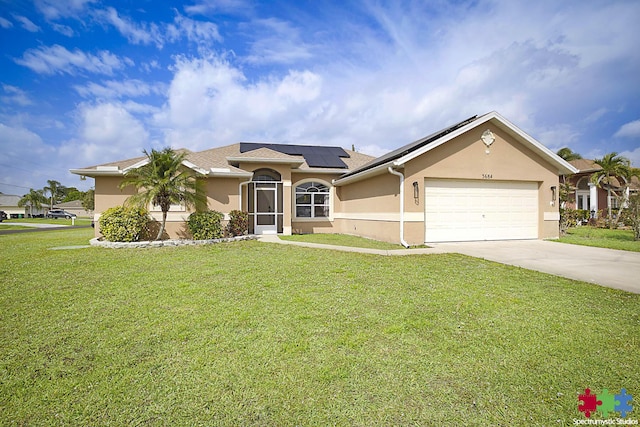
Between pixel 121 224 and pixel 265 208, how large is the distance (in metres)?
7.06

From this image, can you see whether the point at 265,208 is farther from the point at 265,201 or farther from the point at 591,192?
the point at 591,192

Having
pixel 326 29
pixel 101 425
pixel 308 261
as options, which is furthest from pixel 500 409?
pixel 326 29

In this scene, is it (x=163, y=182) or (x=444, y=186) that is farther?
(x=444, y=186)

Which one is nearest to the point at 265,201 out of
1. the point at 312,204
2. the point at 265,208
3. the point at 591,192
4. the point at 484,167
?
the point at 265,208

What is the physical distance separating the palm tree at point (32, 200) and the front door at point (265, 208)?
86.1m

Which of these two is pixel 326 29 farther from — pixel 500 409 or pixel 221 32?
pixel 500 409

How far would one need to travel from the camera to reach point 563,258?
8.98 metres

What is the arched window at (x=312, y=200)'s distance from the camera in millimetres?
18375

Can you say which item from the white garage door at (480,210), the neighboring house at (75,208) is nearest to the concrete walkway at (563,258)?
the white garage door at (480,210)

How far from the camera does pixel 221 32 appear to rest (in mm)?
13688

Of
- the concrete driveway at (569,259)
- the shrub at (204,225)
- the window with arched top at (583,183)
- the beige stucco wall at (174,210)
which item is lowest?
the concrete driveway at (569,259)

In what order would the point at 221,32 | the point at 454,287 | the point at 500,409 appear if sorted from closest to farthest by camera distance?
1. the point at 500,409
2. the point at 454,287
3. the point at 221,32

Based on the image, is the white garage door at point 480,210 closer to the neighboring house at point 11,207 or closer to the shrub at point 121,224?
the shrub at point 121,224

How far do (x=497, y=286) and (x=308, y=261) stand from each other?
4.68 meters
